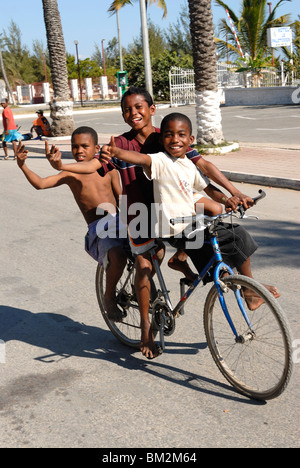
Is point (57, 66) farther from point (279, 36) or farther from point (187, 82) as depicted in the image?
point (187, 82)

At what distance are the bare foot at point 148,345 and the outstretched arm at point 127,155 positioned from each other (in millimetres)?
1030

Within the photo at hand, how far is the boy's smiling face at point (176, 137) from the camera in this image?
3.54 metres

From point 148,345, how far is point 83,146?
1.40 metres

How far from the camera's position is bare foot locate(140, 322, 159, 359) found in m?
3.92

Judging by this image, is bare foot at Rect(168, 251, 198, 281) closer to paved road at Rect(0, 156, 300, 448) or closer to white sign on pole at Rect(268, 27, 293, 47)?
paved road at Rect(0, 156, 300, 448)

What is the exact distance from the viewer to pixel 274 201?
9.10 meters

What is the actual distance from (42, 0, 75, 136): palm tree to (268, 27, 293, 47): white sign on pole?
13644 millimetres

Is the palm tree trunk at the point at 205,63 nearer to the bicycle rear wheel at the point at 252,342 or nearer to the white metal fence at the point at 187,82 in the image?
the bicycle rear wheel at the point at 252,342

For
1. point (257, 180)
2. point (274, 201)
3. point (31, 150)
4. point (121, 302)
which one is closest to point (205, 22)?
point (257, 180)

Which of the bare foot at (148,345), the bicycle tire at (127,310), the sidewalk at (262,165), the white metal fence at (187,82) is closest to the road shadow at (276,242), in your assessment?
the bicycle tire at (127,310)

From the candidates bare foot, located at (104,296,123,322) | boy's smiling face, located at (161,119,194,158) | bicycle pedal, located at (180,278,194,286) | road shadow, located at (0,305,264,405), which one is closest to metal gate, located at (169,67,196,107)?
road shadow, located at (0,305,264,405)

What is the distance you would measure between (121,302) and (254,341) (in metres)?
1.18

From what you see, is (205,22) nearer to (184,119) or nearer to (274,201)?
(274,201)

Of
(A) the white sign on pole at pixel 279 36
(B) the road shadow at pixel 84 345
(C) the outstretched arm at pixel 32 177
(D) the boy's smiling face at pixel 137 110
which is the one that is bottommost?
(B) the road shadow at pixel 84 345
